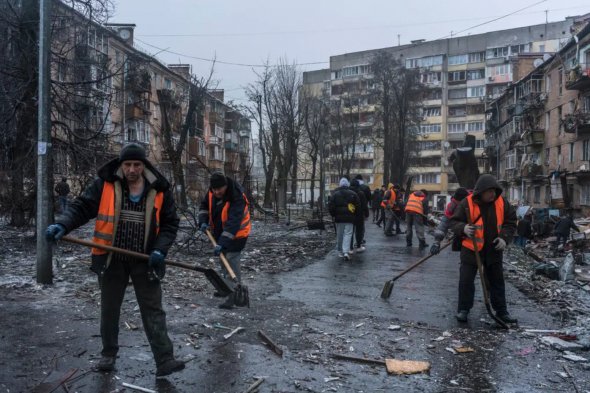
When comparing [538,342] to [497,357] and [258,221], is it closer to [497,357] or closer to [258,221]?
[497,357]

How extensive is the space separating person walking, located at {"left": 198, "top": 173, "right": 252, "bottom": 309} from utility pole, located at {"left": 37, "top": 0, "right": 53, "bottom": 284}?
7.43 feet

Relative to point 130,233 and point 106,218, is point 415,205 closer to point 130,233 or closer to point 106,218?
point 130,233

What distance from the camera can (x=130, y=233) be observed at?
4.24 meters

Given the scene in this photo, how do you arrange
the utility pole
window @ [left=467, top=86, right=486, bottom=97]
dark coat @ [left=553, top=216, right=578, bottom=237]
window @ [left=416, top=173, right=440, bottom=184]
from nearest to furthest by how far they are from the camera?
the utility pole < dark coat @ [left=553, top=216, right=578, bottom=237] < window @ [left=467, top=86, right=486, bottom=97] < window @ [left=416, top=173, right=440, bottom=184]

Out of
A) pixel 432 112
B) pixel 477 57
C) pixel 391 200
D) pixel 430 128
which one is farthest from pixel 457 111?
pixel 391 200

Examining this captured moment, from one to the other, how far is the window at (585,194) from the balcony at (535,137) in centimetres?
864

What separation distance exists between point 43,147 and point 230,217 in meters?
2.92

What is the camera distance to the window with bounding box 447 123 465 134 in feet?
242

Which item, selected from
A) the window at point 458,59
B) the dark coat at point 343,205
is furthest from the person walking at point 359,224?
the window at point 458,59

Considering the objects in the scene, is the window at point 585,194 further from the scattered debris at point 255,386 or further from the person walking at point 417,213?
the scattered debris at point 255,386

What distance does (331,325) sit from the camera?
6.14 metres

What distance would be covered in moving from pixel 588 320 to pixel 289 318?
3720mm

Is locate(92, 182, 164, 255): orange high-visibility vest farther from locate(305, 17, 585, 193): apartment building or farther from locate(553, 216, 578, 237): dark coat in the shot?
locate(305, 17, 585, 193): apartment building

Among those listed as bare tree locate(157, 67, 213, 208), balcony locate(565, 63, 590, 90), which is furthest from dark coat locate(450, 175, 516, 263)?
balcony locate(565, 63, 590, 90)
